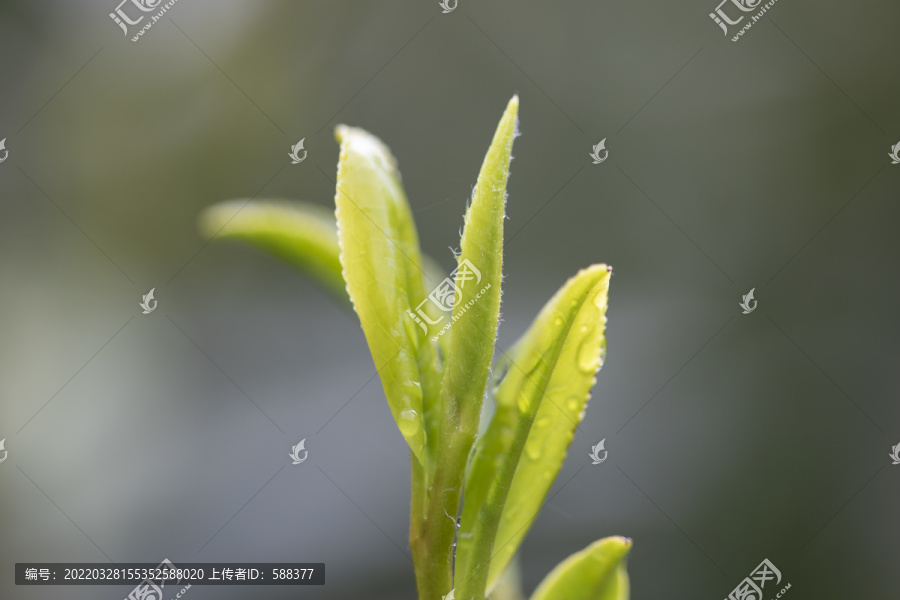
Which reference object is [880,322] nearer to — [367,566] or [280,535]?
[367,566]

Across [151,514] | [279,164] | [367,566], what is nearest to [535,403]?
[367,566]

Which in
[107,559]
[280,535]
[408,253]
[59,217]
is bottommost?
[408,253]

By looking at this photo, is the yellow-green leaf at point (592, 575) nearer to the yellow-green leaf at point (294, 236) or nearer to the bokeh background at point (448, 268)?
the yellow-green leaf at point (294, 236)

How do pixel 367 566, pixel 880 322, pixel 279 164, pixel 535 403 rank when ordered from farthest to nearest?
pixel 279 164 → pixel 880 322 → pixel 367 566 → pixel 535 403

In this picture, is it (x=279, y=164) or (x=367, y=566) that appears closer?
(x=367, y=566)

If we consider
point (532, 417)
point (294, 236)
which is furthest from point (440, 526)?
point (294, 236)

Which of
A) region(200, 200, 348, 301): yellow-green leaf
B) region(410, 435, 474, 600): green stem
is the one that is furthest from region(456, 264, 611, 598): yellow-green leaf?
region(200, 200, 348, 301): yellow-green leaf

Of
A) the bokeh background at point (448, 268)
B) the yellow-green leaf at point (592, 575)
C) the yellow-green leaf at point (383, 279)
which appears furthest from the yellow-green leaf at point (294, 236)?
the bokeh background at point (448, 268)

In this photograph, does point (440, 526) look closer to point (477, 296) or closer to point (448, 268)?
point (477, 296)
